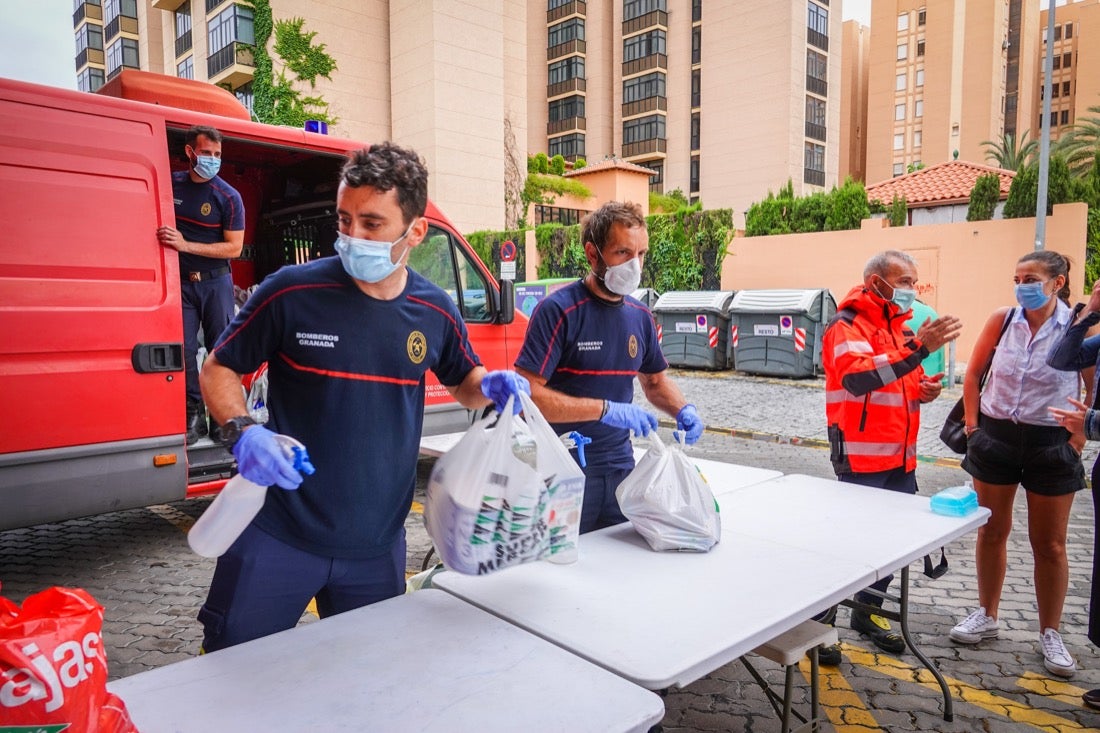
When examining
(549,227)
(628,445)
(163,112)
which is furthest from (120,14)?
(628,445)

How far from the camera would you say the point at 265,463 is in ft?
5.67

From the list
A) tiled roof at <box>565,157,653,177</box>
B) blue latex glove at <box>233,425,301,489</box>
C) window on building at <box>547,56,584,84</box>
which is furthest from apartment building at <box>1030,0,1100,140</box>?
blue latex glove at <box>233,425,301,489</box>

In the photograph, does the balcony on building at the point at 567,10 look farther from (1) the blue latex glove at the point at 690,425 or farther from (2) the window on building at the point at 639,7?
(1) the blue latex glove at the point at 690,425

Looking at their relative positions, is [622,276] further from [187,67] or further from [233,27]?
[187,67]

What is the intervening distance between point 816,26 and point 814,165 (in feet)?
23.1

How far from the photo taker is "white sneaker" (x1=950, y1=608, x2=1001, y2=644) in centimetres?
355

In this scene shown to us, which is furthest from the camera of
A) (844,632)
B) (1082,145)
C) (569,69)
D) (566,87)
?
(566,87)

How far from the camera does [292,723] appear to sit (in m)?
1.44

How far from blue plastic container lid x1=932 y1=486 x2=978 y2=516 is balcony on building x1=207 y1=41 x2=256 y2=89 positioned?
2894 cm

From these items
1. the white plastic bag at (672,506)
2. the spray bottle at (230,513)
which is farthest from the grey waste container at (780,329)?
the spray bottle at (230,513)

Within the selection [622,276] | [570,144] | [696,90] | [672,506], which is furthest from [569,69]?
[672,506]

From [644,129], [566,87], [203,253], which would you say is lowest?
[203,253]

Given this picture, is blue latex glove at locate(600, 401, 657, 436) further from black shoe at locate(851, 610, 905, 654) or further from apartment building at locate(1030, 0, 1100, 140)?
apartment building at locate(1030, 0, 1100, 140)

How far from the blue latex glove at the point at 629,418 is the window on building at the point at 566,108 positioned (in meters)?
45.9
